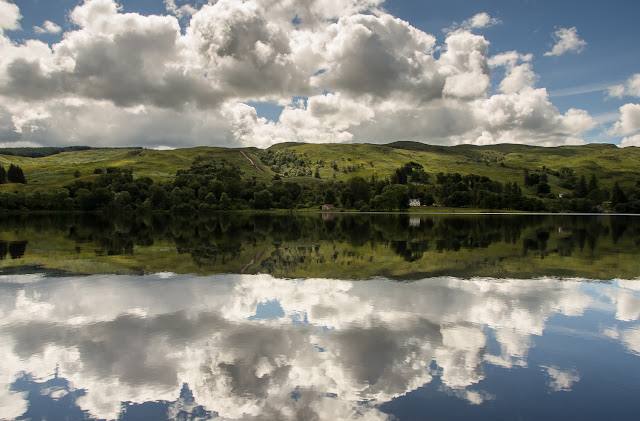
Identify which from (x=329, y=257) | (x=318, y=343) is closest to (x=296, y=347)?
(x=318, y=343)

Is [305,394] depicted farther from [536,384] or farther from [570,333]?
[570,333]

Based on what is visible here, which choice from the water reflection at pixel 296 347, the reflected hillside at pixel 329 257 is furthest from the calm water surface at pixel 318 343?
the reflected hillside at pixel 329 257

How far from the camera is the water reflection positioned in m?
13.1

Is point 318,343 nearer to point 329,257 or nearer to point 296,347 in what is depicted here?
point 296,347

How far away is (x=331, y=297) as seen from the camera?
25.4m

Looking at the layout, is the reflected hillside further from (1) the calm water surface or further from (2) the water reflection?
(2) the water reflection

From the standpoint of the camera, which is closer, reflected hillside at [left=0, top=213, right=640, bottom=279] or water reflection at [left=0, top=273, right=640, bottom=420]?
water reflection at [left=0, top=273, right=640, bottom=420]

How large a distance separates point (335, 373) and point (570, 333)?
12.6m

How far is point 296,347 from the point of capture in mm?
17047

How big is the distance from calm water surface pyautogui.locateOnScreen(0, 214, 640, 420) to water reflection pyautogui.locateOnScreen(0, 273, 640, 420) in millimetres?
78

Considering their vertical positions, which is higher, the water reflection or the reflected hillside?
the water reflection

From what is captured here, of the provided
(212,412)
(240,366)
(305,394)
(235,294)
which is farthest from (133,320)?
(305,394)

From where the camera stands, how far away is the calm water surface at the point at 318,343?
12820mm

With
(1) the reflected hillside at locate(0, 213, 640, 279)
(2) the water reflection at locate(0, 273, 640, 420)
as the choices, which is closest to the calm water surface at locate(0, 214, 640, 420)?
(2) the water reflection at locate(0, 273, 640, 420)
